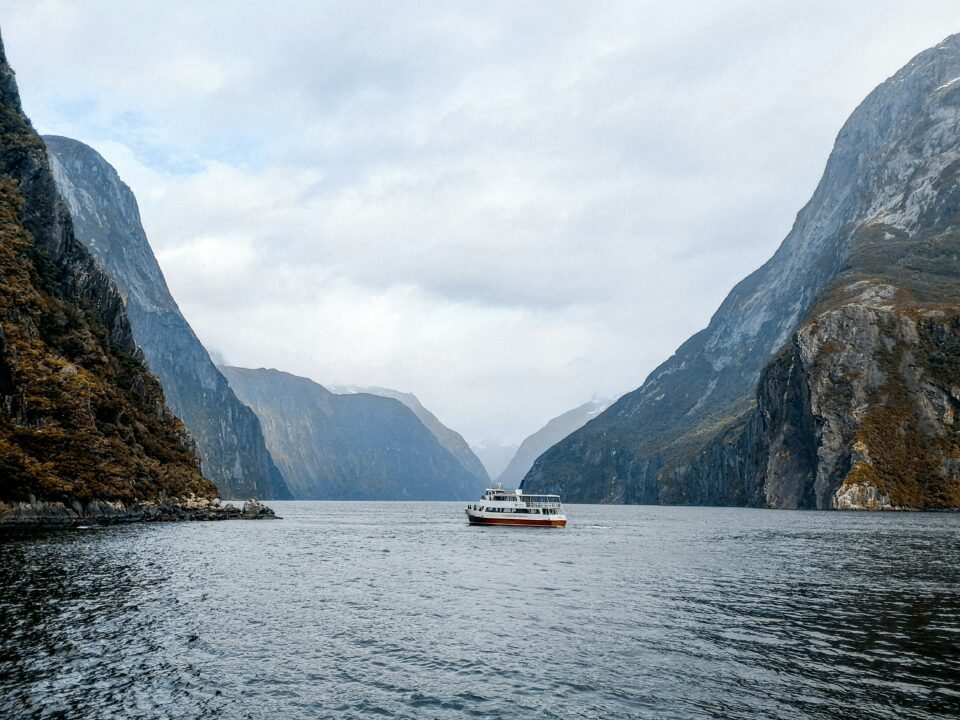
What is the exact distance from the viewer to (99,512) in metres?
113

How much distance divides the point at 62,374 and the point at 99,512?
79.4 feet

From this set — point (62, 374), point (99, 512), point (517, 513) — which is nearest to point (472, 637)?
point (99, 512)

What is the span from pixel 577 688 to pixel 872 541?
86508mm

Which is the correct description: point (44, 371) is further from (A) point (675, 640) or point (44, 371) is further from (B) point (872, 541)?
(B) point (872, 541)

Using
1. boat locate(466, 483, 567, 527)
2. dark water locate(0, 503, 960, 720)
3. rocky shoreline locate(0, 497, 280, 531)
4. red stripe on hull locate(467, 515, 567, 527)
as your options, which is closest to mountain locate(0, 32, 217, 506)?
rocky shoreline locate(0, 497, 280, 531)

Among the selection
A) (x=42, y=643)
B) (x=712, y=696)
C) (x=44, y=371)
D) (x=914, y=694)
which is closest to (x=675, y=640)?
(x=712, y=696)

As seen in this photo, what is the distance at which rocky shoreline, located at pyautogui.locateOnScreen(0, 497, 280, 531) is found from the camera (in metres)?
97.7

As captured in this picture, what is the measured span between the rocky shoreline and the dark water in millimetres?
30985

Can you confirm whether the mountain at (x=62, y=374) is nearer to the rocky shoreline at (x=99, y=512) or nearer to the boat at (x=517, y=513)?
the rocky shoreline at (x=99, y=512)

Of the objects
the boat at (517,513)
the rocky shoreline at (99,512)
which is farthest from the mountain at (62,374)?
the boat at (517,513)

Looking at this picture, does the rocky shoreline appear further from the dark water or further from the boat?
the boat

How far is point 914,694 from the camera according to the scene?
26734mm

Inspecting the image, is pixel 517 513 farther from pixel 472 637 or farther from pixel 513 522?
pixel 472 637

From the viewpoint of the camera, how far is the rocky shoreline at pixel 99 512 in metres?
97.7
